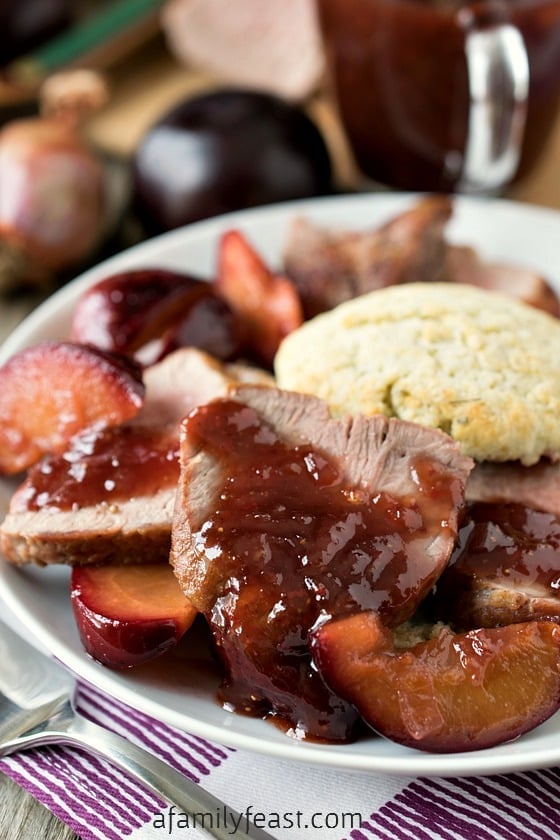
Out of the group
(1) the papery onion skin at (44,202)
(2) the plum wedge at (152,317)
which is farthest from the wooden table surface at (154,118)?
(2) the plum wedge at (152,317)

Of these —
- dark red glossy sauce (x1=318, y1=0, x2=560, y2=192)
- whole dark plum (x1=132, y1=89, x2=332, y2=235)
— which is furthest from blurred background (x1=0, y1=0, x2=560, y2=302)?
dark red glossy sauce (x1=318, y1=0, x2=560, y2=192)

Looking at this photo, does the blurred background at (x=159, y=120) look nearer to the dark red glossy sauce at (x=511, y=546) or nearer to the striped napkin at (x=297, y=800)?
the dark red glossy sauce at (x=511, y=546)

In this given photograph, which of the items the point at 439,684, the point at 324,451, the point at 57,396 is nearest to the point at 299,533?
the point at 324,451

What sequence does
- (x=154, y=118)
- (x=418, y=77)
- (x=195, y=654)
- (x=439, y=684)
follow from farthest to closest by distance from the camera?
(x=154, y=118), (x=418, y=77), (x=195, y=654), (x=439, y=684)

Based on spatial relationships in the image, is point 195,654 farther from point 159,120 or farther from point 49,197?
point 159,120

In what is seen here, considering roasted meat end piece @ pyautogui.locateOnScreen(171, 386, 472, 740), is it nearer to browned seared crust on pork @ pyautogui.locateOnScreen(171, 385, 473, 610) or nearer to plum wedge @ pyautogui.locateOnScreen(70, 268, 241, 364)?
browned seared crust on pork @ pyautogui.locateOnScreen(171, 385, 473, 610)
